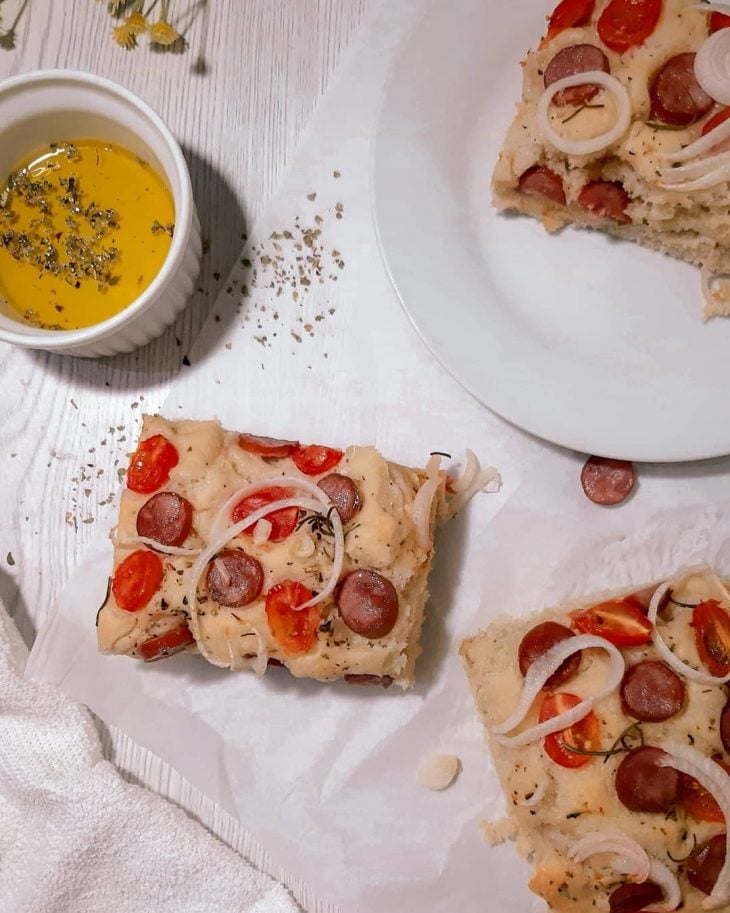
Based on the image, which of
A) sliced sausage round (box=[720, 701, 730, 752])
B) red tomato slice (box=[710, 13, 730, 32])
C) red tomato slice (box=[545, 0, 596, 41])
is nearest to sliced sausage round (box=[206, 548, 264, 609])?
sliced sausage round (box=[720, 701, 730, 752])

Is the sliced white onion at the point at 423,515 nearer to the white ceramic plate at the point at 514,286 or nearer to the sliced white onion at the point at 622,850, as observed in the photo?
the white ceramic plate at the point at 514,286

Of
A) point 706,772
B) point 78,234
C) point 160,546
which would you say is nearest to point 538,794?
point 706,772

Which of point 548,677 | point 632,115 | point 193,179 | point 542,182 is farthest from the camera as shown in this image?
point 193,179

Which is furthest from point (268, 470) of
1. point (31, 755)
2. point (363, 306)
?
point (31, 755)

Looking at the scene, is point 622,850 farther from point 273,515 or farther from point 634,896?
point 273,515

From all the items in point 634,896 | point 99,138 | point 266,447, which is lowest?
point 634,896

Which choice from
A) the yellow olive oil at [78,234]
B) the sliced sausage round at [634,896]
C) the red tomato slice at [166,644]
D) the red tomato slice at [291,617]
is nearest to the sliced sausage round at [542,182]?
the yellow olive oil at [78,234]
